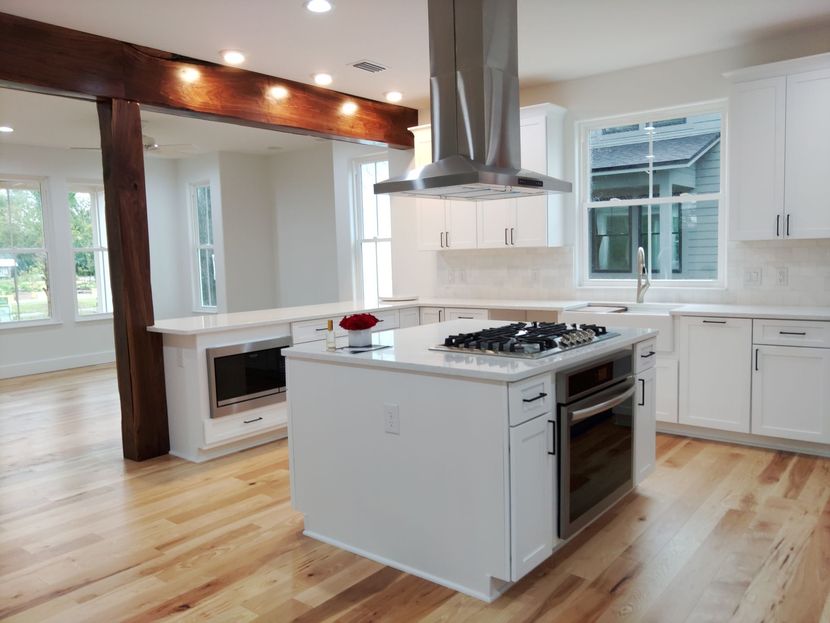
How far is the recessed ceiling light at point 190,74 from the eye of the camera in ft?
14.0

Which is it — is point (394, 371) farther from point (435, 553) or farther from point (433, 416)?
point (435, 553)

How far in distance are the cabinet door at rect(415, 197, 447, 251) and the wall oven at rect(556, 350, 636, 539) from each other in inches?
118

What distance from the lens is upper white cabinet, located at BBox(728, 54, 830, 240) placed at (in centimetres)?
395

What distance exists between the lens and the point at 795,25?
4066 mm

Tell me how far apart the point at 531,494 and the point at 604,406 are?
0.57 metres

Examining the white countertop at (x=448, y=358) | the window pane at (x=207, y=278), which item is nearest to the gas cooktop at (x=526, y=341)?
the white countertop at (x=448, y=358)

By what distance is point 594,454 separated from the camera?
2.76 m

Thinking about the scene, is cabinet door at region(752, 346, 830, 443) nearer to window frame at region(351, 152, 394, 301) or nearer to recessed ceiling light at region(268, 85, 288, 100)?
recessed ceiling light at region(268, 85, 288, 100)

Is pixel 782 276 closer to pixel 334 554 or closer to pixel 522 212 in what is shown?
pixel 522 212

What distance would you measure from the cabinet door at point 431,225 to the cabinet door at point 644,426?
2840mm

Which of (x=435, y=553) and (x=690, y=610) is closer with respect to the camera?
(x=690, y=610)

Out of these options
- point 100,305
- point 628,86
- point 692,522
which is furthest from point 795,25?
point 100,305

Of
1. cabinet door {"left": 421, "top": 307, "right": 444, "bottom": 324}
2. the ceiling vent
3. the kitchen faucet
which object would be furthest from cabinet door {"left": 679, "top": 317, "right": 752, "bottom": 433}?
the ceiling vent

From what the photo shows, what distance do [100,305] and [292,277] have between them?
248 cm
